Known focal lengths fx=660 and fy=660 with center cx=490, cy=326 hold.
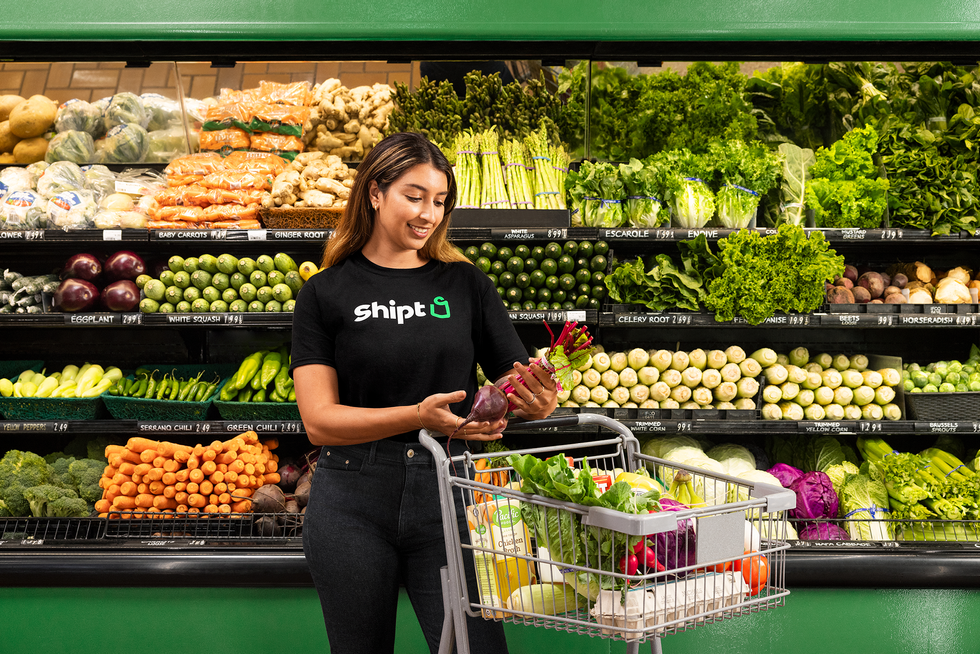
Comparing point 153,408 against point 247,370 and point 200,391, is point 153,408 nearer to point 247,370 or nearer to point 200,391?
point 200,391

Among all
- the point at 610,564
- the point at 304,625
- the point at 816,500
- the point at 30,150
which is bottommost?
the point at 304,625

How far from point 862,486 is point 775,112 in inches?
81.6

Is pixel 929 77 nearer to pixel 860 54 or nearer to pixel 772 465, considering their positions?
pixel 860 54

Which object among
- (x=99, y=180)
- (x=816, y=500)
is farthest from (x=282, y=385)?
(x=816, y=500)

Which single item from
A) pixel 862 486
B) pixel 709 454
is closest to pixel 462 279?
pixel 709 454

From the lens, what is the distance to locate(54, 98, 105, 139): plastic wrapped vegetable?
3.61 m

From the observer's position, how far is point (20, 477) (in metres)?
3.14

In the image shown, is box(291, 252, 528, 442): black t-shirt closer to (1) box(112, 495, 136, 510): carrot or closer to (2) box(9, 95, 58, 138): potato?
(1) box(112, 495, 136, 510): carrot

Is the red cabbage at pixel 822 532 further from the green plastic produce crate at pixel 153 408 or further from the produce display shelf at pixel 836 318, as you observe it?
the green plastic produce crate at pixel 153 408

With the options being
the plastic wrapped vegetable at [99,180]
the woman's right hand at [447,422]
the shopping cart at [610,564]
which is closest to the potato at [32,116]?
the plastic wrapped vegetable at [99,180]

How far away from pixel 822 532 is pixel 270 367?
9.17 feet

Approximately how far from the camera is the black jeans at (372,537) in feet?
5.90

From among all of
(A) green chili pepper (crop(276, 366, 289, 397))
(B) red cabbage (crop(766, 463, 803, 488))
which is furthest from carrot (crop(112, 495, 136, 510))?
(B) red cabbage (crop(766, 463, 803, 488))

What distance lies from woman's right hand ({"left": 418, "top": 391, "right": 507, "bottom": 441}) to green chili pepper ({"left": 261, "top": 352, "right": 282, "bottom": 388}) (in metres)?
1.96
